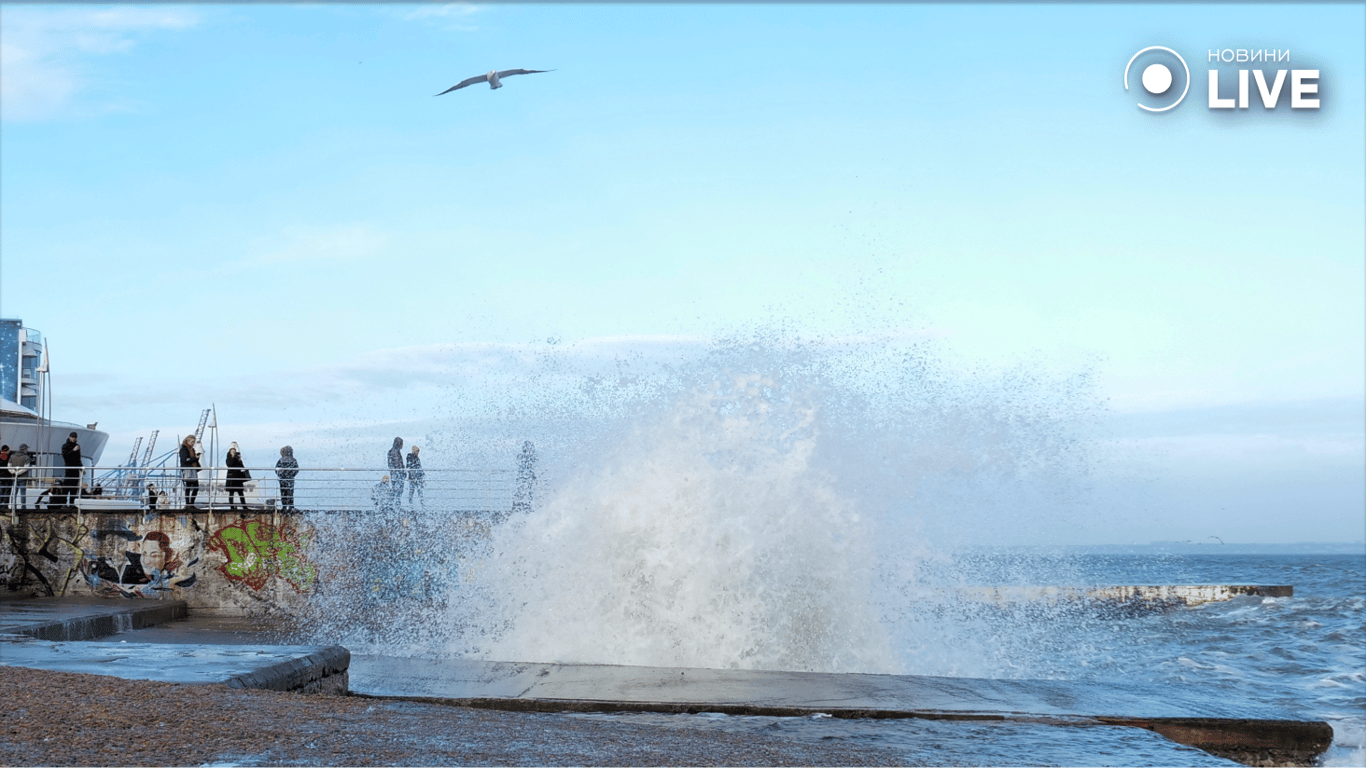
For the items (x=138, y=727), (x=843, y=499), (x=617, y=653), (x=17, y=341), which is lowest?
(x=617, y=653)

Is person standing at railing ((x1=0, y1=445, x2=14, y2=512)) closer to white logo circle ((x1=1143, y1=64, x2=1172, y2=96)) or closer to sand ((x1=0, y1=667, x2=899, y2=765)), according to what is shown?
sand ((x1=0, y1=667, x2=899, y2=765))

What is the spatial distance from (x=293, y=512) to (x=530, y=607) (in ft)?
25.4

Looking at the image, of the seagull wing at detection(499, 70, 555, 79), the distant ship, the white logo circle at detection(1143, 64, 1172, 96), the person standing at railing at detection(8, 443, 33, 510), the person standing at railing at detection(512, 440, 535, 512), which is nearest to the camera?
the white logo circle at detection(1143, 64, 1172, 96)

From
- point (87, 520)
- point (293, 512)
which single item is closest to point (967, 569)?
point (293, 512)

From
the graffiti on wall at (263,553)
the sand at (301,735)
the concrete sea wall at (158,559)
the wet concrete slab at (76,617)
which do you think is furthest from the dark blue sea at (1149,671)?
the concrete sea wall at (158,559)

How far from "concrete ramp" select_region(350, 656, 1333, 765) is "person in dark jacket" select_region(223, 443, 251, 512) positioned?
10270 mm

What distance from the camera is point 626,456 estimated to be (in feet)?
40.4

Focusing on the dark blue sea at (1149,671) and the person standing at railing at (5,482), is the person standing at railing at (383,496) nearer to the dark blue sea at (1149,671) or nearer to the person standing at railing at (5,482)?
the person standing at railing at (5,482)

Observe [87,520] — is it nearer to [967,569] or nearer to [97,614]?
[97,614]

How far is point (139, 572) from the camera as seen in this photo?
55.7ft

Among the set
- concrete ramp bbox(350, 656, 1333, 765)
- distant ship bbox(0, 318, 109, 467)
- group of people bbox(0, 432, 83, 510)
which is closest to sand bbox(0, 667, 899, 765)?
concrete ramp bbox(350, 656, 1333, 765)

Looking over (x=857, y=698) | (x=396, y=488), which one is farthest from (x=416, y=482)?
(x=857, y=698)

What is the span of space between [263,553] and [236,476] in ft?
6.66

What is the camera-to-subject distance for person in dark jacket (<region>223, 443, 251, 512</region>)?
17.3 meters
